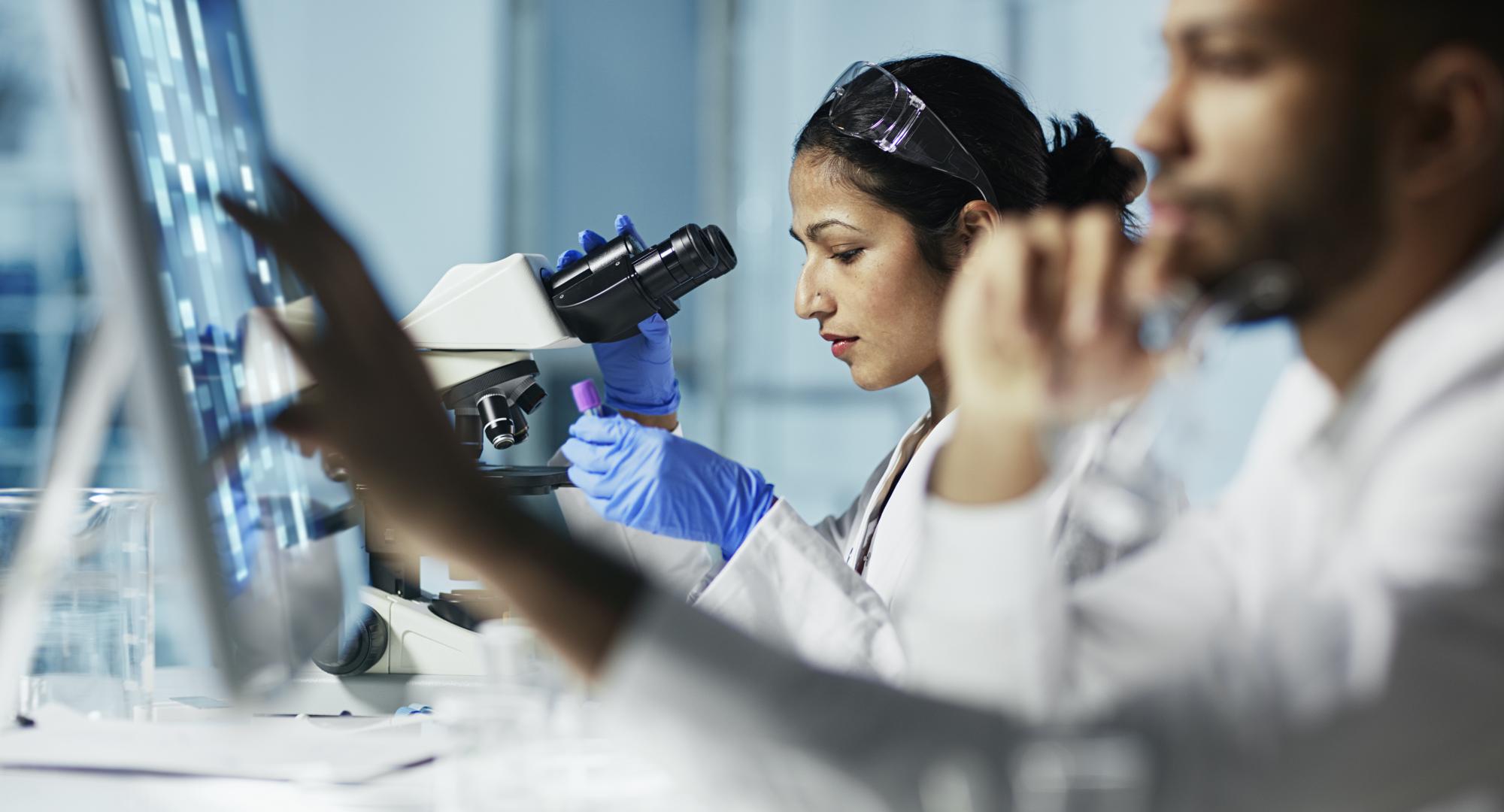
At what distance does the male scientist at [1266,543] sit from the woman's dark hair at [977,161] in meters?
0.87

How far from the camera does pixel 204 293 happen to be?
2.23ft

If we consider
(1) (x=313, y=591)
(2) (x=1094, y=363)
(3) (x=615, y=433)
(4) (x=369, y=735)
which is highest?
(2) (x=1094, y=363)

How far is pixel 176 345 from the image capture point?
22.1 inches

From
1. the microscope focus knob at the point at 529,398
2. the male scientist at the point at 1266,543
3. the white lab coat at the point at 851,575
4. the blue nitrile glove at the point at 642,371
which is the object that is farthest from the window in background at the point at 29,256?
the male scientist at the point at 1266,543

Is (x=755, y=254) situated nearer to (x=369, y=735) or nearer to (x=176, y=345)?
(x=369, y=735)

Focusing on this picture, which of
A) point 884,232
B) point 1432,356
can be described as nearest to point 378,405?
point 1432,356

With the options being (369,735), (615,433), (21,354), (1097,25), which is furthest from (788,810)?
(21,354)

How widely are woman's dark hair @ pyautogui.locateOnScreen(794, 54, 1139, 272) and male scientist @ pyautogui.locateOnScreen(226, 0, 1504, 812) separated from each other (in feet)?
2.86

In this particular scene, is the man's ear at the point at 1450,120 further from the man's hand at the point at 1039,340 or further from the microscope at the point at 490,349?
the microscope at the point at 490,349

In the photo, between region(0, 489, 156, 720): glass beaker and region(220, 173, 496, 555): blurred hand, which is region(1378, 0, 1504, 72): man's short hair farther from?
region(0, 489, 156, 720): glass beaker

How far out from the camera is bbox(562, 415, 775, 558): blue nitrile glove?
1.54 m

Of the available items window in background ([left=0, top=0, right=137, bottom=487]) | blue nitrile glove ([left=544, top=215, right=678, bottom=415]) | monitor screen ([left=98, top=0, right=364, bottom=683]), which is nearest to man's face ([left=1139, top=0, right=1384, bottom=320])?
monitor screen ([left=98, top=0, right=364, bottom=683])

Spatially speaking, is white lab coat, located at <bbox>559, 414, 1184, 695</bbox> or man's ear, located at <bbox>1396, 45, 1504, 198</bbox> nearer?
man's ear, located at <bbox>1396, 45, 1504, 198</bbox>

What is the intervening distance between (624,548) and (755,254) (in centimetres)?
293
